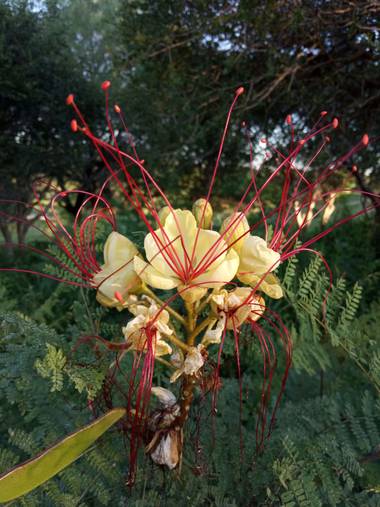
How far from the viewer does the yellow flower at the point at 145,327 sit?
542mm

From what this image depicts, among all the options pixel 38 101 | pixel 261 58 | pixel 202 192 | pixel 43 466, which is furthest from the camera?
pixel 202 192

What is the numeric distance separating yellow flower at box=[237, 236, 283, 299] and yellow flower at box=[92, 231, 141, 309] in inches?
5.5

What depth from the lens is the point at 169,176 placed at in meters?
4.61

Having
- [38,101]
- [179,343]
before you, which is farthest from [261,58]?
[179,343]

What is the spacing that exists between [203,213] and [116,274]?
0.46 feet

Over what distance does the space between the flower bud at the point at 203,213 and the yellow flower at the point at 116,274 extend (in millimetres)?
96

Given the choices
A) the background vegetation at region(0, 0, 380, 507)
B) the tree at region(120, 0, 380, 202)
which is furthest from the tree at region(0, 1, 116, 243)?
the tree at region(120, 0, 380, 202)

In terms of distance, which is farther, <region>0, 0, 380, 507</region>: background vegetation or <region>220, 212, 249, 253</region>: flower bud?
<region>0, 0, 380, 507</region>: background vegetation

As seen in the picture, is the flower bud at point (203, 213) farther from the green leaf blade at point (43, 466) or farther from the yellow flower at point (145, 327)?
the green leaf blade at point (43, 466)

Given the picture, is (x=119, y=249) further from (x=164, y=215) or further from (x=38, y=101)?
(x=38, y=101)

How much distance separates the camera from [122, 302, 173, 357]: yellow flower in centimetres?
54

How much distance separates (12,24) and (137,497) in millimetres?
3599

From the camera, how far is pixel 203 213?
1.98 feet

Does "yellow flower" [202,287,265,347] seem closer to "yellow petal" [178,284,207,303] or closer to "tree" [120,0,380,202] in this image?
→ "yellow petal" [178,284,207,303]
